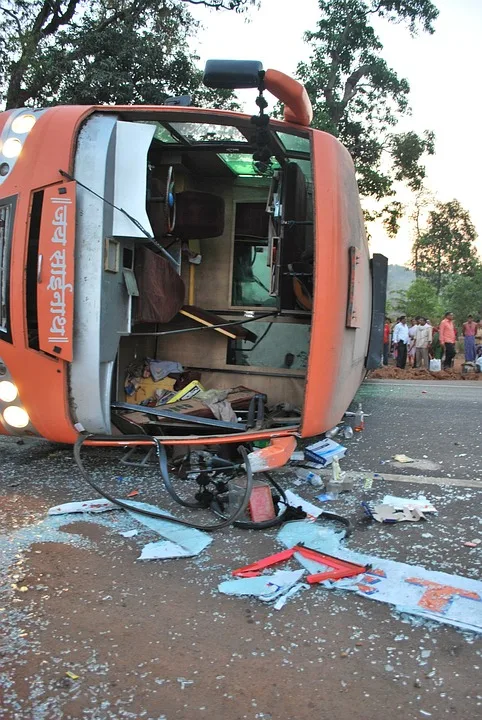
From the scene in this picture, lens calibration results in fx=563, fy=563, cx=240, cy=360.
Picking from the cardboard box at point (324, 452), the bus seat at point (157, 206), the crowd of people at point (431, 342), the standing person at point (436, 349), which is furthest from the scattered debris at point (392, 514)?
the standing person at point (436, 349)

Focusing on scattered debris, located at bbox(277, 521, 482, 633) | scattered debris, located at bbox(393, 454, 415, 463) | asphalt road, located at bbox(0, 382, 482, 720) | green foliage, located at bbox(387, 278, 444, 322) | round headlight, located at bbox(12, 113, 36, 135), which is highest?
green foliage, located at bbox(387, 278, 444, 322)

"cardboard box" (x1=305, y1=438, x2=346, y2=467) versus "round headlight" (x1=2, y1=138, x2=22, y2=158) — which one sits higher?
"round headlight" (x1=2, y1=138, x2=22, y2=158)

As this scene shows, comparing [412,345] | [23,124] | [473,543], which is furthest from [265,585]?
[412,345]

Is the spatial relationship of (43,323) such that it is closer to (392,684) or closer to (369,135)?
(392,684)

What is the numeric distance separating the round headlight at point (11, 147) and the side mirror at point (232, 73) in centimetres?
129

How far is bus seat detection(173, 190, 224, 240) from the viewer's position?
511 centimetres

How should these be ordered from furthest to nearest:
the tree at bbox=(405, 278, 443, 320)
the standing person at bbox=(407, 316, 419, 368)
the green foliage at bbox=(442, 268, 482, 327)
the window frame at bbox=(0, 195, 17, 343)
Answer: the tree at bbox=(405, 278, 443, 320), the green foliage at bbox=(442, 268, 482, 327), the standing person at bbox=(407, 316, 419, 368), the window frame at bbox=(0, 195, 17, 343)

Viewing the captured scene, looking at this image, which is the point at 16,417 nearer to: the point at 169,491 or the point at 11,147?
the point at 169,491

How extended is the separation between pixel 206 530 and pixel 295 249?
2725 millimetres

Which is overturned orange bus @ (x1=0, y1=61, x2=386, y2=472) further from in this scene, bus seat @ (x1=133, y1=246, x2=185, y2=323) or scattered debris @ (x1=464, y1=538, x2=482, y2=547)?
scattered debris @ (x1=464, y1=538, x2=482, y2=547)

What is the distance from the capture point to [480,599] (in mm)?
2303

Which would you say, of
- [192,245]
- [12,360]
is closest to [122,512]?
[12,360]

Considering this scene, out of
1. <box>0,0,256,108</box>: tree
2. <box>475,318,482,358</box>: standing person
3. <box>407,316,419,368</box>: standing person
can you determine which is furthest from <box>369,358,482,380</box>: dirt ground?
<box>0,0,256,108</box>: tree

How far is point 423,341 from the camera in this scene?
48.2 ft
